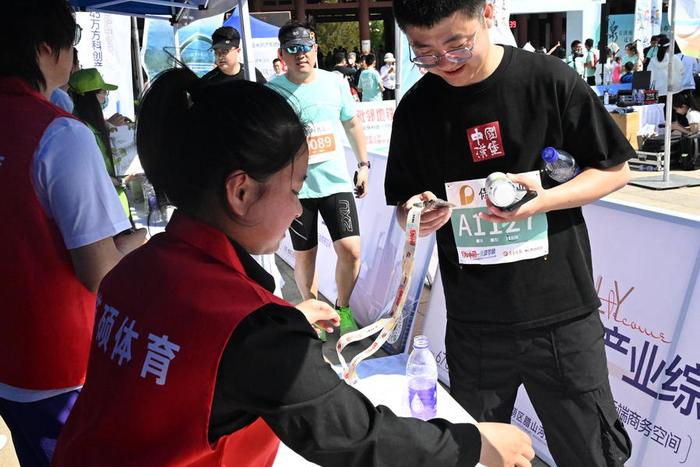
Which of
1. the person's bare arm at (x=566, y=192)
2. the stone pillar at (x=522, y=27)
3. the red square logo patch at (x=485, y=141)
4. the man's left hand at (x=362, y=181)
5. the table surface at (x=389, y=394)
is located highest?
the stone pillar at (x=522, y=27)

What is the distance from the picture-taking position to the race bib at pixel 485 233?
169 centimetres

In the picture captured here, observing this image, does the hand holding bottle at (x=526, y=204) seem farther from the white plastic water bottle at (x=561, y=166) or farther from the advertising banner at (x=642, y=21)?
the advertising banner at (x=642, y=21)

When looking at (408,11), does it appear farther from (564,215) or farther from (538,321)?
(538,321)

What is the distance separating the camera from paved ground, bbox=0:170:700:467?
Answer: 10.5ft

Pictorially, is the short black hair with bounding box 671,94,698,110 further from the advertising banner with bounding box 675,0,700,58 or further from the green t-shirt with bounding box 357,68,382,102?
the green t-shirt with bounding box 357,68,382,102

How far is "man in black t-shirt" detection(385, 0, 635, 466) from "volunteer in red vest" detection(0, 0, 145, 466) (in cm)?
84

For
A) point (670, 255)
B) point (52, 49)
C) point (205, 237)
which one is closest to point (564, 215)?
point (670, 255)

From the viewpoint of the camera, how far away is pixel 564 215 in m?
1.72

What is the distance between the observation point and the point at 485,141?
65.6 inches

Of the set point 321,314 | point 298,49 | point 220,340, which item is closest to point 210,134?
point 220,340

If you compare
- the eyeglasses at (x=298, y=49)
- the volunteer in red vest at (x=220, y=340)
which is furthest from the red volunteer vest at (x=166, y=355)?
the eyeglasses at (x=298, y=49)

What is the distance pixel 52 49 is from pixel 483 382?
1508mm

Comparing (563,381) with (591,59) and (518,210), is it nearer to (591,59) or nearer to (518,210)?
(518,210)

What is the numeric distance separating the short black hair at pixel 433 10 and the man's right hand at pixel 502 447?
1022mm
